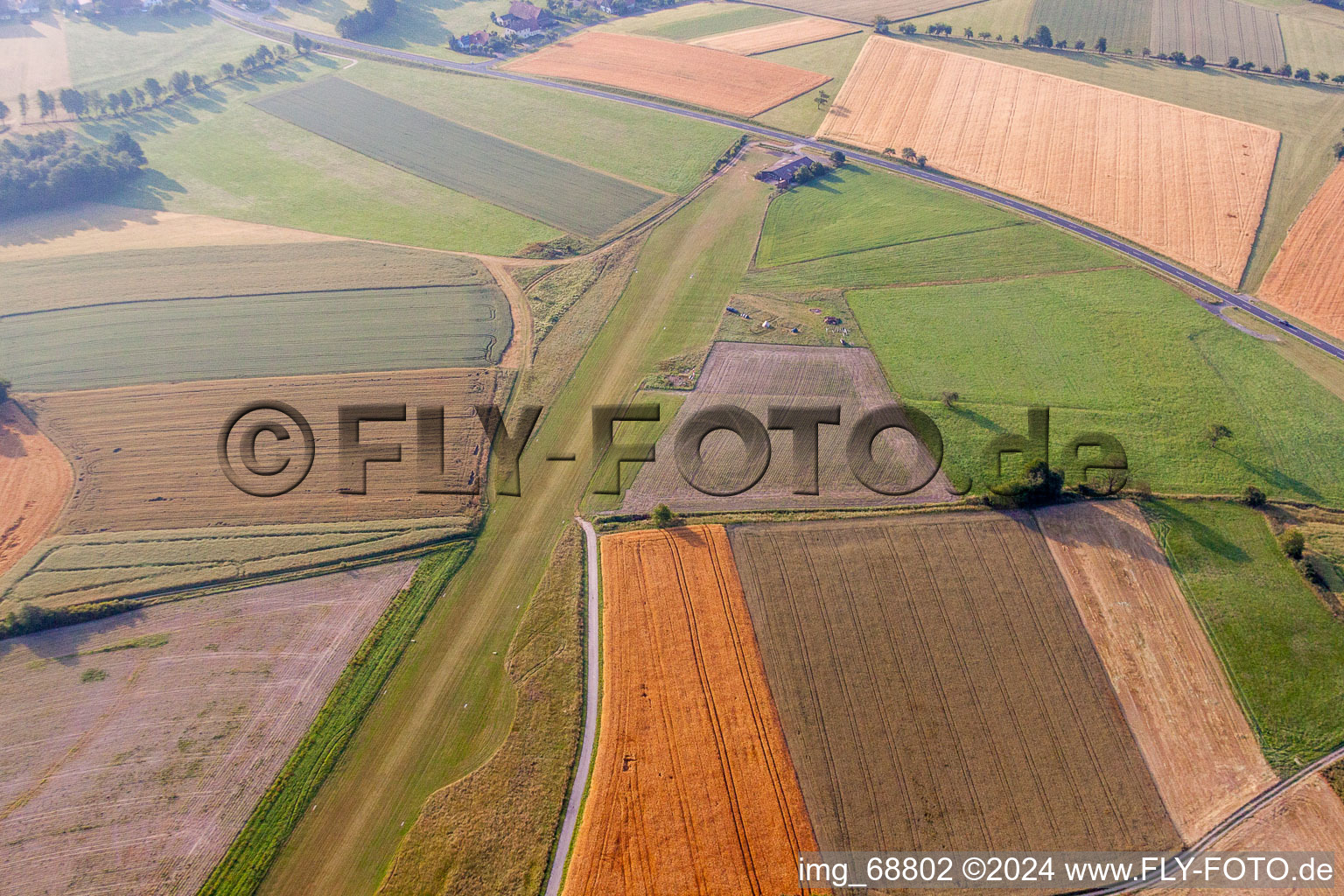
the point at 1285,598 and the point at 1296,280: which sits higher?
the point at 1296,280

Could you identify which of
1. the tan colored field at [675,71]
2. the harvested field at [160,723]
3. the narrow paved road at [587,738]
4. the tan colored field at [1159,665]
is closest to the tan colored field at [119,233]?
the harvested field at [160,723]

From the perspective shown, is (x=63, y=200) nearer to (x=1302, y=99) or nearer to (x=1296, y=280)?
(x=1296, y=280)

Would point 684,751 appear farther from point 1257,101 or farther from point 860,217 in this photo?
point 1257,101

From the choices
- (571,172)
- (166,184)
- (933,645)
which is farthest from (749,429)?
(166,184)

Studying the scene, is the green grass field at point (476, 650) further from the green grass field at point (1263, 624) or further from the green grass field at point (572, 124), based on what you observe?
the green grass field at point (1263, 624)

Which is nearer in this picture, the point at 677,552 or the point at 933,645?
the point at 933,645

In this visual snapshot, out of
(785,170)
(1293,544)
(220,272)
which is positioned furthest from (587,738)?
(785,170)
